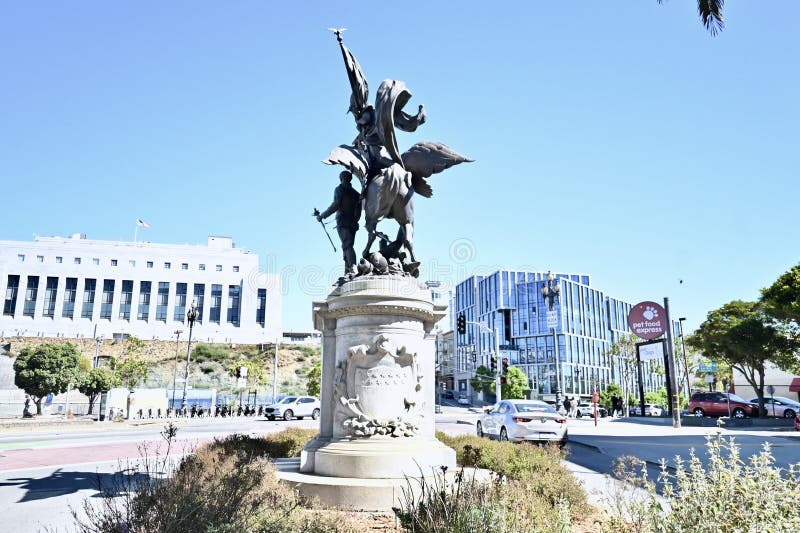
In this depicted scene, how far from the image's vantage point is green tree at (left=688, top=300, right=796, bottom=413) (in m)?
33.3

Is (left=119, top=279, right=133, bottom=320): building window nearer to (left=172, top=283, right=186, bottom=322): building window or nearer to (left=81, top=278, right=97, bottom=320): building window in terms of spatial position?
(left=81, top=278, right=97, bottom=320): building window

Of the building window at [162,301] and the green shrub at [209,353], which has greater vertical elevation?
the building window at [162,301]

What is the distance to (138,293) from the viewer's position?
97938mm

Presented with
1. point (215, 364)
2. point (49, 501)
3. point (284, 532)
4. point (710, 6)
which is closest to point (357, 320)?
point (284, 532)

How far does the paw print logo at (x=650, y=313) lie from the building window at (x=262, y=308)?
78357 millimetres

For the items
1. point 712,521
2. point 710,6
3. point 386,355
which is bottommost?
point 712,521

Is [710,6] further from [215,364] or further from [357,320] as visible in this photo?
[215,364]

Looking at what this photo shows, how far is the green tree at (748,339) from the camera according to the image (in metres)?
33.3

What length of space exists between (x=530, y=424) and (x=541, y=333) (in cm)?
9212

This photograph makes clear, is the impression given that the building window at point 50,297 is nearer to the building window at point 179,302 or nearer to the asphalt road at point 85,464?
the building window at point 179,302

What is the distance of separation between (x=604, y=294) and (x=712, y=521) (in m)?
122

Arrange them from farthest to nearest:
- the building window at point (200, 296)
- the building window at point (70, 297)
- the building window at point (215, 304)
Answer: the building window at point (215, 304) → the building window at point (200, 296) → the building window at point (70, 297)

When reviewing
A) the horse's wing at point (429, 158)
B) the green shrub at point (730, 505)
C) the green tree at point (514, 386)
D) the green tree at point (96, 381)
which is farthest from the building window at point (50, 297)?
the green shrub at point (730, 505)

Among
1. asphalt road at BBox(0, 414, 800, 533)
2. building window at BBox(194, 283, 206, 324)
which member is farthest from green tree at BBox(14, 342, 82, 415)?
building window at BBox(194, 283, 206, 324)
